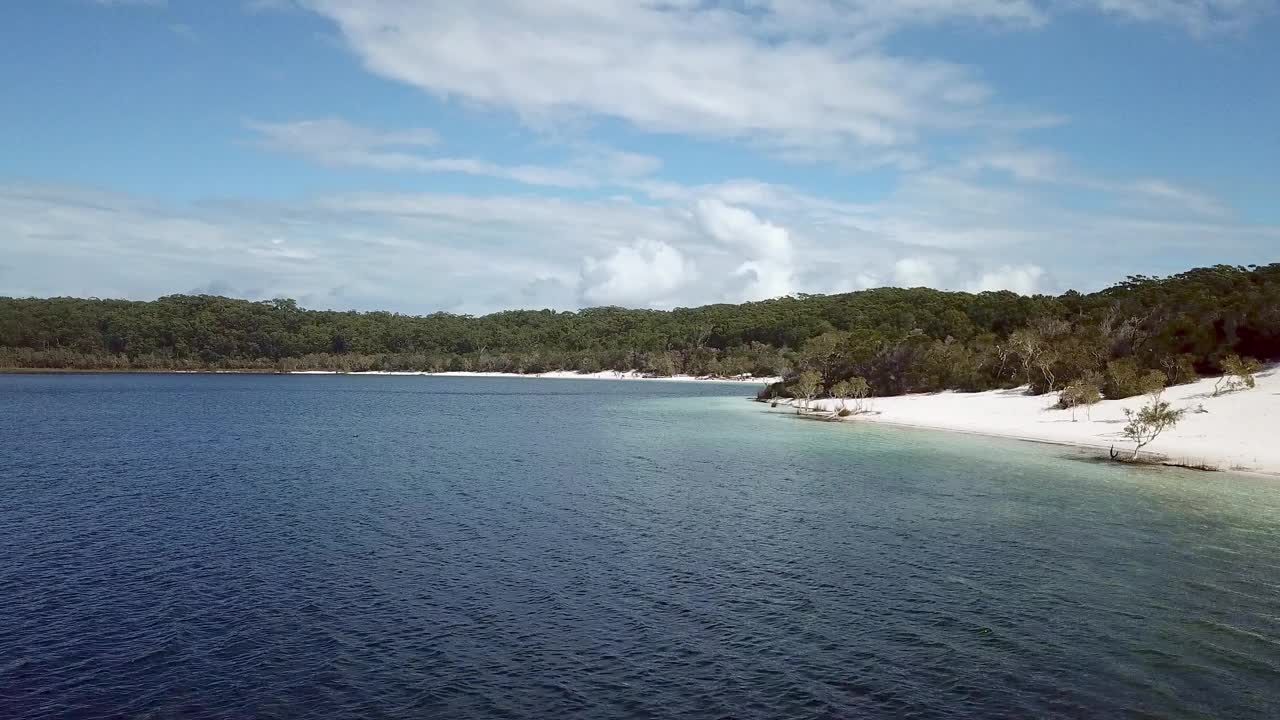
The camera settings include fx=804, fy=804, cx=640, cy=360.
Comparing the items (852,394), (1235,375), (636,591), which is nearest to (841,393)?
(852,394)

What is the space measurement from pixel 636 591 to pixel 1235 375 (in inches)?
3332

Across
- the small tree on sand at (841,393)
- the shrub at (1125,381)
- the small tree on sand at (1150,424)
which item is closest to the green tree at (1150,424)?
the small tree on sand at (1150,424)

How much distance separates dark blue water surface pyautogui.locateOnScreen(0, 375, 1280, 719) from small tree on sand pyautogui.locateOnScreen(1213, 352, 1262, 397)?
104 feet

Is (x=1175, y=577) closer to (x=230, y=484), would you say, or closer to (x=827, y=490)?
(x=827, y=490)

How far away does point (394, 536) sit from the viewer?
36438mm

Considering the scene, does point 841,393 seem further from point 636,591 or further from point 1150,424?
point 636,591

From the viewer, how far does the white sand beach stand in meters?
61.3

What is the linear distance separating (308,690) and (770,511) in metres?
28.0

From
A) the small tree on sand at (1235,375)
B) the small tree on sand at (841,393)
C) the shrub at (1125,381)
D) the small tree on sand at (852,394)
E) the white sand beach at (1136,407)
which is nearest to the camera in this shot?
the white sand beach at (1136,407)

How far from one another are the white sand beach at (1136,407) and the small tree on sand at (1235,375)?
3.07ft

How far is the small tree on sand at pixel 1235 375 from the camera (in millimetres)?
78125

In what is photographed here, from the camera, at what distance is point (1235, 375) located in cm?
8462

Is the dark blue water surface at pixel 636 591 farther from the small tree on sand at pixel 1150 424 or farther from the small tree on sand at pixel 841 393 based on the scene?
the small tree on sand at pixel 841 393

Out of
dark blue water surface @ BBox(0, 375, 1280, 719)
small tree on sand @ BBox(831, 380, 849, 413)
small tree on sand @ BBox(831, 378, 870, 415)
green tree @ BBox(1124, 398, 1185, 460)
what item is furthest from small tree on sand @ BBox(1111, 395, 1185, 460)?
small tree on sand @ BBox(831, 380, 849, 413)
